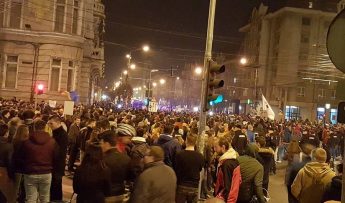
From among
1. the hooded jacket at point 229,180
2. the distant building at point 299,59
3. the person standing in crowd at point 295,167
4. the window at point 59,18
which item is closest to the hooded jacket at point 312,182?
the person standing in crowd at point 295,167

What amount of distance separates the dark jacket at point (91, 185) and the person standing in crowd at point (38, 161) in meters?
2.00

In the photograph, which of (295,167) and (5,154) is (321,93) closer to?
(295,167)

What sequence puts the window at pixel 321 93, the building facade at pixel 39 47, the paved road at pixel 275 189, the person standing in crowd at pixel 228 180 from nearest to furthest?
the person standing in crowd at pixel 228 180 → the paved road at pixel 275 189 → the building facade at pixel 39 47 → the window at pixel 321 93

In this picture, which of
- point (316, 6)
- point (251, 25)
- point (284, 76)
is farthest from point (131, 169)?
point (251, 25)

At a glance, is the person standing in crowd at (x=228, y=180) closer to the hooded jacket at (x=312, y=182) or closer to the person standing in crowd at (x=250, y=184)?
the person standing in crowd at (x=250, y=184)

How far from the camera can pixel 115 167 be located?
6.78m

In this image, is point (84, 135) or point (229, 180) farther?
point (84, 135)

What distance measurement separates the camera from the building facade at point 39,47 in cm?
3438

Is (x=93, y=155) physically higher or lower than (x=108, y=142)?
lower

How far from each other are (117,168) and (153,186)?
0.83 meters

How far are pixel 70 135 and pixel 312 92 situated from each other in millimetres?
60963

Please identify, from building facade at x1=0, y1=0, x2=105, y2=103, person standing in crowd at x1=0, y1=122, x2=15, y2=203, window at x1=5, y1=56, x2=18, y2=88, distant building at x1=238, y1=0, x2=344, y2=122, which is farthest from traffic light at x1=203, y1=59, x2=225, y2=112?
distant building at x1=238, y1=0, x2=344, y2=122

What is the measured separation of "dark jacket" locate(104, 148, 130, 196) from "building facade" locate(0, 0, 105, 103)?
2790cm

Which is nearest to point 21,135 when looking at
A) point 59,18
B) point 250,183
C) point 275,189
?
point 250,183
